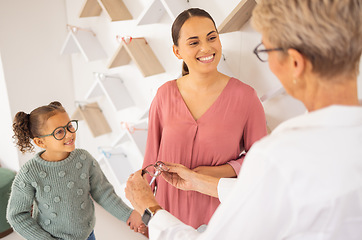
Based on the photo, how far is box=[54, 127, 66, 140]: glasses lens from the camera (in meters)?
1.37

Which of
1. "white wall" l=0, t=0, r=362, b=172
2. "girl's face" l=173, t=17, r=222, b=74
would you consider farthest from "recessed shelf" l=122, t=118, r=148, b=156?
"girl's face" l=173, t=17, r=222, b=74

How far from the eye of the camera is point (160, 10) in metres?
1.73

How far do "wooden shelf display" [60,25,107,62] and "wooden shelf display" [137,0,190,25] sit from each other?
2.16ft

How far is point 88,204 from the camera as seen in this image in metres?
1.50

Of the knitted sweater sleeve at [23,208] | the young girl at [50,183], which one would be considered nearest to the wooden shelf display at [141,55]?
the young girl at [50,183]

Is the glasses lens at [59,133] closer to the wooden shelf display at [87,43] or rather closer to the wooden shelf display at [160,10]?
the wooden shelf display at [160,10]

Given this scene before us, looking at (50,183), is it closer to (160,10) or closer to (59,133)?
(59,133)

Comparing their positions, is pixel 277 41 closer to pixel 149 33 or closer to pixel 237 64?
pixel 237 64

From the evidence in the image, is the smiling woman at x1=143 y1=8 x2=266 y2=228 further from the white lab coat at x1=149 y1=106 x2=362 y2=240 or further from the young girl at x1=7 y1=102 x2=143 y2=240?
the white lab coat at x1=149 y1=106 x2=362 y2=240

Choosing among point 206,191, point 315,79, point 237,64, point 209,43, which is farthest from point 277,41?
point 237,64

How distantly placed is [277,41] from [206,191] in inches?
28.6

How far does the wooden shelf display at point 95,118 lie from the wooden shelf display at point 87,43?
0.43m

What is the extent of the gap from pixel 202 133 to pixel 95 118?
1411 mm

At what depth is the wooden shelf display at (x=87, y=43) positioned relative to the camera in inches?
88.4
